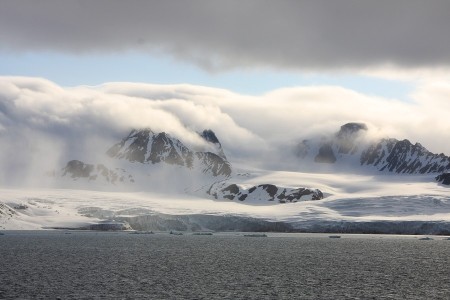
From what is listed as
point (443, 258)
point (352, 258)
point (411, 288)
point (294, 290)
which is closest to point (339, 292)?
point (294, 290)

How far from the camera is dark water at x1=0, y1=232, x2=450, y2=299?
8725 cm

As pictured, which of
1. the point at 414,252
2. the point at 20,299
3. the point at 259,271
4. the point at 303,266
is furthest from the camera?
the point at 414,252

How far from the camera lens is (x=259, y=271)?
118m

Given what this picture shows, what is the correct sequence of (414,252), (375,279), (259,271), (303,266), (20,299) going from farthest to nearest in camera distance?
(414,252)
(303,266)
(259,271)
(375,279)
(20,299)

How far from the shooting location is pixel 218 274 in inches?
4402

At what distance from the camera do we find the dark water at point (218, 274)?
87.2 m

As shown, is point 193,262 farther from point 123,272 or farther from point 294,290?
point 294,290

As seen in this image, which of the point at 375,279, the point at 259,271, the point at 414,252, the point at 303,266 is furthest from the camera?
the point at 414,252

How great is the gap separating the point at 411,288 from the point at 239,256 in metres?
65.1

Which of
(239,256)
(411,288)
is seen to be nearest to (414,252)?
(239,256)

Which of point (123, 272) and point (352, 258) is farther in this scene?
point (352, 258)

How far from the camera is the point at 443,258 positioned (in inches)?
6147

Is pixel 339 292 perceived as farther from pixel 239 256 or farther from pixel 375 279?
pixel 239 256

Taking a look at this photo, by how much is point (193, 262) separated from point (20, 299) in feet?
199
